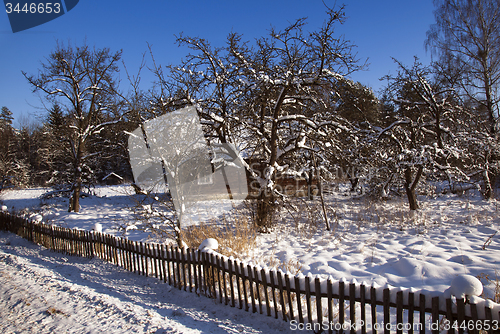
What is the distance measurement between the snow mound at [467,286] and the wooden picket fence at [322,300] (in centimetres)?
7

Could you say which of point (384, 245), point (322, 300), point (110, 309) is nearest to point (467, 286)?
point (322, 300)

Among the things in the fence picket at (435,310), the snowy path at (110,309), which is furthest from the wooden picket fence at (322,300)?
the snowy path at (110,309)

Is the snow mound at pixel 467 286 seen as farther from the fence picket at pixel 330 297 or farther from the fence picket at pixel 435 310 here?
the fence picket at pixel 330 297

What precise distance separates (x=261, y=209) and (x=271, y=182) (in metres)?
1.26

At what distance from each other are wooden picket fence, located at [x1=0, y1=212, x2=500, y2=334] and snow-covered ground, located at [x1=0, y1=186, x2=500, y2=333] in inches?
10.9

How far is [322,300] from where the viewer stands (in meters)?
3.89

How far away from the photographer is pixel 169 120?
20.4 feet

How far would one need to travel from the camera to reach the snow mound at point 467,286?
7.29 ft

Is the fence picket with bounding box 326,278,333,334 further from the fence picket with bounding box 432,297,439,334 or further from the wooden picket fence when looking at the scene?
the fence picket with bounding box 432,297,439,334

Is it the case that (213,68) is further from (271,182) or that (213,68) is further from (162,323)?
(162,323)

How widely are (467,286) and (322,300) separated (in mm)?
2112

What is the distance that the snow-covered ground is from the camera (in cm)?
445

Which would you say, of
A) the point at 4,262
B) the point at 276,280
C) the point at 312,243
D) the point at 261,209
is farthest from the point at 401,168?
the point at 4,262

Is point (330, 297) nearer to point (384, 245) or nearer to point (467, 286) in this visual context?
point (467, 286)
